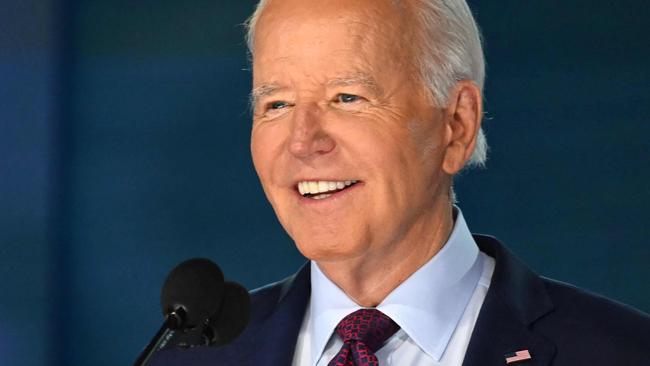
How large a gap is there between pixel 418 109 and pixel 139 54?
1.16m

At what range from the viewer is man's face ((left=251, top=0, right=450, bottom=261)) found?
213 centimetres

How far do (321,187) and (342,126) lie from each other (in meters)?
0.11

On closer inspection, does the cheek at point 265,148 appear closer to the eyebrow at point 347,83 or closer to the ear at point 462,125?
the eyebrow at point 347,83

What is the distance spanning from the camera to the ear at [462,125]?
229cm

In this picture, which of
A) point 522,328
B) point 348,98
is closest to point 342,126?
point 348,98

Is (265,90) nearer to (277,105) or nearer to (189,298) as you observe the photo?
(277,105)

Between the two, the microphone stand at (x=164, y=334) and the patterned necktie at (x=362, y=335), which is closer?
the microphone stand at (x=164, y=334)

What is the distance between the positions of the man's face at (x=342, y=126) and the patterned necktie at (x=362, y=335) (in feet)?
0.44

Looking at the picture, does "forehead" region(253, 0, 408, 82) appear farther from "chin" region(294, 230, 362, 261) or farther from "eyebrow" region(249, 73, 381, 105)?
"chin" region(294, 230, 362, 261)

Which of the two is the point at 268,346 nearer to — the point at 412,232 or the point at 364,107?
the point at 412,232

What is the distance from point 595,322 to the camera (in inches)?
86.3

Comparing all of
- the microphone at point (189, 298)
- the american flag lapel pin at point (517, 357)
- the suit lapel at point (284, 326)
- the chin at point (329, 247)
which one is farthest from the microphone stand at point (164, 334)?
the american flag lapel pin at point (517, 357)

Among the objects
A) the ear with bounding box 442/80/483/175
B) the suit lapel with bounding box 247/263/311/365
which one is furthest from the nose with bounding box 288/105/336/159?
the suit lapel with bounding box 247/263/311/365

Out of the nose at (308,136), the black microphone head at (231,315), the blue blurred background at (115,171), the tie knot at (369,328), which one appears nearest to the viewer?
the black microphone head at (231,315)
